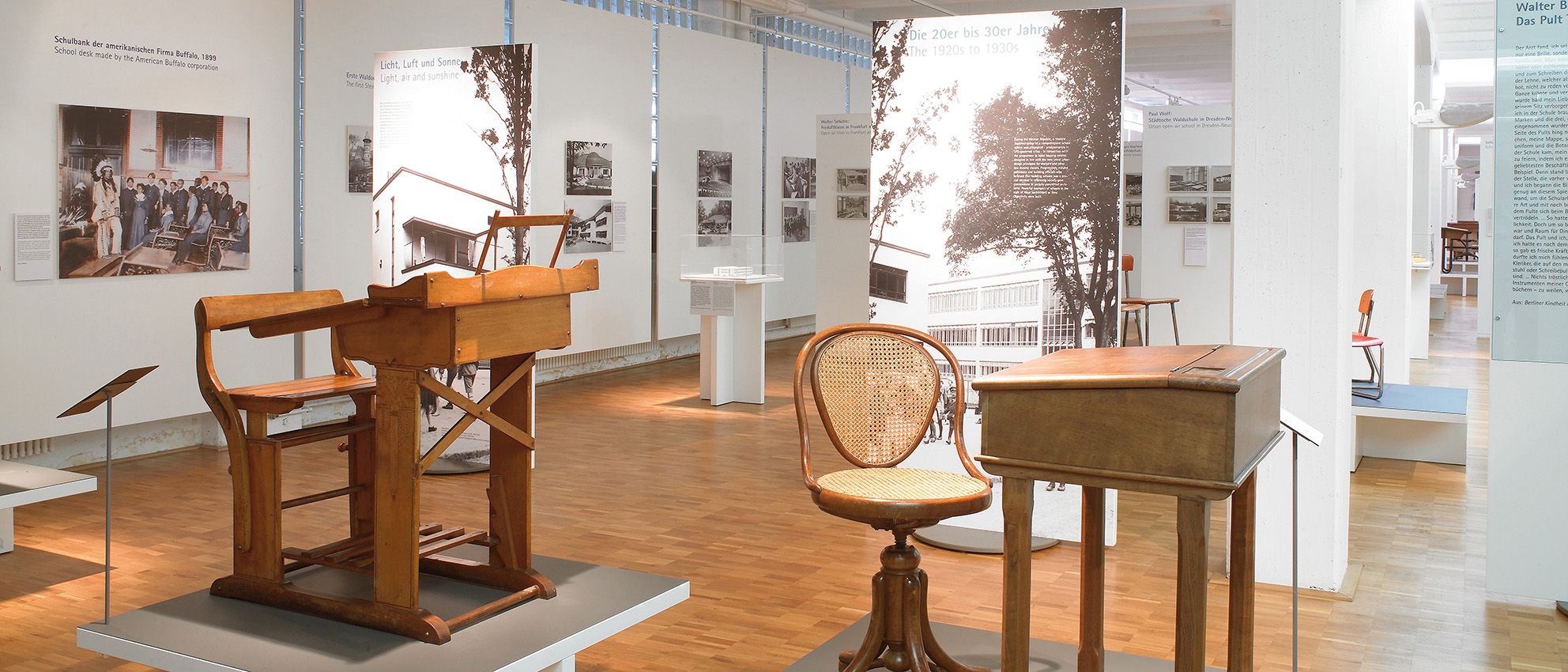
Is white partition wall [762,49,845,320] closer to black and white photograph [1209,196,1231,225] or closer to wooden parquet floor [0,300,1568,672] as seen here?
black and white photograph [1209,196,1231,225]

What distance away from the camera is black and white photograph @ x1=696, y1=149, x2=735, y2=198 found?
45.3 feet

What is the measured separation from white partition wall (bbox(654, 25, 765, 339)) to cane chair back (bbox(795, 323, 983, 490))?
330 inches

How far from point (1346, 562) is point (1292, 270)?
1349 millimetres

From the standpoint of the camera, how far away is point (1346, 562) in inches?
220

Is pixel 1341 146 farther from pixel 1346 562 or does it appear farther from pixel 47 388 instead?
pixel 47 388

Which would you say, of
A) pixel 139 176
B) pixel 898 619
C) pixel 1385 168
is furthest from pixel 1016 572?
pixel 1385 168

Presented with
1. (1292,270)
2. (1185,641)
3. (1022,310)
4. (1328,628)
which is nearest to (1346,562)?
(1328,628)

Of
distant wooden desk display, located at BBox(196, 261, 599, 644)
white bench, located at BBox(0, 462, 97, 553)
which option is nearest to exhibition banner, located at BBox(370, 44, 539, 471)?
white bench, located at BBox(0, 462, 97, 553)

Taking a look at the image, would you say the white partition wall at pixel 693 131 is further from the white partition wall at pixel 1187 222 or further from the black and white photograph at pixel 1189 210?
the black and white photograph at pixel 1189 210

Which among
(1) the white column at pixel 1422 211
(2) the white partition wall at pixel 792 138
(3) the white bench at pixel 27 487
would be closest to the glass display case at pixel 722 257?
(2) the white partition wall at pixel 792 138

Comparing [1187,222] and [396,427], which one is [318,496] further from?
[1187,222]

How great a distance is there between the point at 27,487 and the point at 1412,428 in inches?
308

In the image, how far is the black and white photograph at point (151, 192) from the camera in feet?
24.7

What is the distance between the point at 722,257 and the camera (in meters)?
10.7
